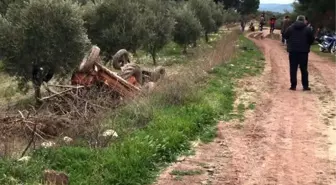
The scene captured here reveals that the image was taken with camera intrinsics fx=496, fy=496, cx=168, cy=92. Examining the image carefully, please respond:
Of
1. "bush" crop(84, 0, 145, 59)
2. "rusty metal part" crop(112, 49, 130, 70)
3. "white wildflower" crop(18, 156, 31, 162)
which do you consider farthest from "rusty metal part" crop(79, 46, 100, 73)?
"bush" crop(84, 0, 145, 59)

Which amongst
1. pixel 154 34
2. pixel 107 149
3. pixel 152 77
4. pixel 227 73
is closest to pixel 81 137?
pixel 107 149

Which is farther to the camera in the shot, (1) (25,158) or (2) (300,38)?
(2) (300,38)

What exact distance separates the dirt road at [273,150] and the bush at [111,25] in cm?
1018

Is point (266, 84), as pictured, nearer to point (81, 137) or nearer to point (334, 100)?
point (334, 100)

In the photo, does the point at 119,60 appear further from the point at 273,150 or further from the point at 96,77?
the point at 273,150

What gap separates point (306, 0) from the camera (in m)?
36.9

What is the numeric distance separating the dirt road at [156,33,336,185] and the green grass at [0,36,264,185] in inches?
11.3

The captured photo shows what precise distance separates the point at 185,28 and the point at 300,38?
16.5 meters

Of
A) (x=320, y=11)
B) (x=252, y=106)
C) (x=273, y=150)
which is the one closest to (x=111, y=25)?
(x=252, y=106)

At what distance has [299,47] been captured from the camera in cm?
1332

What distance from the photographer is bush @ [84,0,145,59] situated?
2085cm

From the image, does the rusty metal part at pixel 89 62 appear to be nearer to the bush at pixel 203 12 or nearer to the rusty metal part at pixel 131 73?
the rusty metal part at pixel 131 73

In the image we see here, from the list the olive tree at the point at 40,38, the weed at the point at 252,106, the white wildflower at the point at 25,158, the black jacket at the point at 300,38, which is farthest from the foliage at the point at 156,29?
the white wildflower at the point at 25,158

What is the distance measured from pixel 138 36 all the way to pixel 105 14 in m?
1.89
